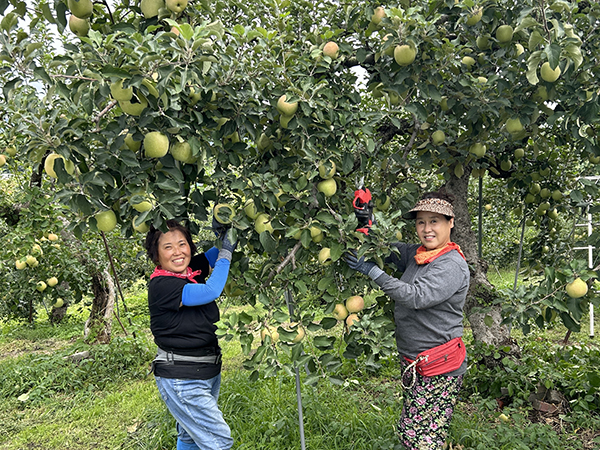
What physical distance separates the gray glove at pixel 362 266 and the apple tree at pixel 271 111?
→ 0.07 meters

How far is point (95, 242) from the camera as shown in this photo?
224 inches

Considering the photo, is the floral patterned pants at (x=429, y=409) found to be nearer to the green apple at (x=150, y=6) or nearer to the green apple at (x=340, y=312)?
the green apple at (x=340, y=312)

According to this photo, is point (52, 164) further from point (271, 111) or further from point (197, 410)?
point (197, 410)

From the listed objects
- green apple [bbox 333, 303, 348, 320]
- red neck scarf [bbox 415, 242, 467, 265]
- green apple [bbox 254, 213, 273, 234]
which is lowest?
green apple [bbox 333, 303, 348, 320]

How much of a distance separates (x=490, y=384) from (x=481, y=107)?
2235mm

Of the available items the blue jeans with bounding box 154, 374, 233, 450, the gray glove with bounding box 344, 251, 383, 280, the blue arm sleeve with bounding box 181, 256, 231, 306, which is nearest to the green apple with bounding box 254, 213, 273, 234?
the blue arm sleeve with bounding box 181, 256, 231, 306

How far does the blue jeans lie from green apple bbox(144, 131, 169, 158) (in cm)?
105

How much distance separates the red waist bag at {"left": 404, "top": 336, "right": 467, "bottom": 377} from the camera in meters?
1.92

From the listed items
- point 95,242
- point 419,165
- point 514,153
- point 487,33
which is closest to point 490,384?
point 514,153

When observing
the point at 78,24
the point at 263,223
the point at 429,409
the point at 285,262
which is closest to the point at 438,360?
the point at 429,409

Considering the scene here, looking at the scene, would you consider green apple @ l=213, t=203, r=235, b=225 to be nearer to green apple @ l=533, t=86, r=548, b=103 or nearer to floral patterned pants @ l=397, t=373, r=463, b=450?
floral patterned pants @ l=397, t=373, r=463, b=450

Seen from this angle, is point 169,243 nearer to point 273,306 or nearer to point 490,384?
point 273,306

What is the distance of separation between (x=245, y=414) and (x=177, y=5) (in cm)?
271

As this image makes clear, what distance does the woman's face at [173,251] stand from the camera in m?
2.02
